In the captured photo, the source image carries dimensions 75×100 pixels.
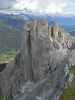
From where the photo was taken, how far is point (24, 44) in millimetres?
4555

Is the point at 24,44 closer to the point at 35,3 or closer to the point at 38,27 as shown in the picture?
the point at 38,27

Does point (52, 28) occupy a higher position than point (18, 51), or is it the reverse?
point (52, 28)

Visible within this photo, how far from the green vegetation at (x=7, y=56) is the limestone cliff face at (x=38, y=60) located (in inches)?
3.2

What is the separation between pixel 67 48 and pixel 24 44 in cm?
71

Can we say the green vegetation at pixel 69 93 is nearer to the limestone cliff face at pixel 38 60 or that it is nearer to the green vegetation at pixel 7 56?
the limestone cliff face at pixel 38 60

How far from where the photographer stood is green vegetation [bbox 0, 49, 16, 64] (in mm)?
4500

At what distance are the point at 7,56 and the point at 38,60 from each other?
51 centimetres

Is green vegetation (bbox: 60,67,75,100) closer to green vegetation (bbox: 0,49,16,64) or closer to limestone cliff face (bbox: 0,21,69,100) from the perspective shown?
limestone cliff face (bbox: 0,21,69,100)

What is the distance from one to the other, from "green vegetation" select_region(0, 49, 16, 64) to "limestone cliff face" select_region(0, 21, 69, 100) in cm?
8

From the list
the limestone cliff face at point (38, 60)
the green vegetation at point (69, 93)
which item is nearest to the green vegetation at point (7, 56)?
the limestone cliff face at point (38, 60)

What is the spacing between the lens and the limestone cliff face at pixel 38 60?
4477 millimetres

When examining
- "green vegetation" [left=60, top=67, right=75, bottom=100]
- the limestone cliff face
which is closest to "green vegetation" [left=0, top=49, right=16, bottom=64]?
the limestone cliff face

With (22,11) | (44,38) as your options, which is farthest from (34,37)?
(22,11)

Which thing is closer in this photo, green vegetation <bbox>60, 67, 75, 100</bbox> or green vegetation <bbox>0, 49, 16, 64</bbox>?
green vegetation <bbox>60, 67, 75, 100</bbox>
